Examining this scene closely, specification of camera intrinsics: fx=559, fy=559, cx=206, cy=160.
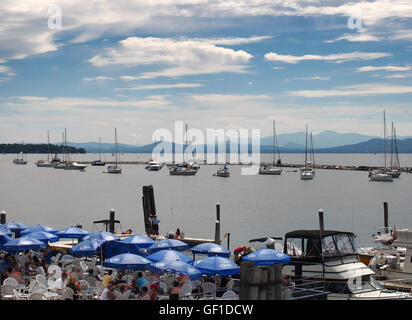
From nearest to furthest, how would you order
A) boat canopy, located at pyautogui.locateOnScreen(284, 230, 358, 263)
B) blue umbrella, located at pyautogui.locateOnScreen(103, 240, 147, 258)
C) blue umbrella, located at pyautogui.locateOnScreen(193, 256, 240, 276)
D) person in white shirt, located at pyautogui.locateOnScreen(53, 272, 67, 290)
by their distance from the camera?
1. person in white shirt, located at pyautogui.locateOnScreen(53, 272, 67, 290)
2. blue umbrella, located at pyautogui.locateOnScreen(193, 256, 240, 276)
3. boat canopy, located at pyautogui.locateOnScreen(284, 230, 358, 263)
4. blue umbrella, located at pyautogui.locateOnScreen(103, 240, 147, 258)

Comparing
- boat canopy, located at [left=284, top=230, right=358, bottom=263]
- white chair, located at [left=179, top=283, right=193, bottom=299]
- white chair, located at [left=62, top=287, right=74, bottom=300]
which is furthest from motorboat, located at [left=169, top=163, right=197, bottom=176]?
white chair, located at [left=62, top=287, right=74, bottom=300]

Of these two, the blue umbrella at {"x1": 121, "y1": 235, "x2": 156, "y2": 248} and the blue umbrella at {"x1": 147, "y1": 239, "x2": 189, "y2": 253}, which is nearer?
the blue umbrella at {"x1": 147, "y1": 239, "x2": 189, "y2": 253}

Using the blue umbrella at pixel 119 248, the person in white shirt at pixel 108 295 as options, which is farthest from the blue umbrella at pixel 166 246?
the person in white shirt at pixel 108 295

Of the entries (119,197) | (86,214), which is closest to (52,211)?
(86,214)

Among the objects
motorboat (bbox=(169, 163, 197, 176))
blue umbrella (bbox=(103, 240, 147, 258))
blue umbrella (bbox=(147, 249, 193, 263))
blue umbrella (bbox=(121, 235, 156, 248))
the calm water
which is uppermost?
blue umbrella (bbox=(147, 249, 193, 263))

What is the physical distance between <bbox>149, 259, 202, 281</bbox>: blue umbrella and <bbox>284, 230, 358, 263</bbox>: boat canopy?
17.6 ft

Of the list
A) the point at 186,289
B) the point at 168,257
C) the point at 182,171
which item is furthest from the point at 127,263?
the point at 182,171

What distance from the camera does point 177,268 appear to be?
20391 millimetres

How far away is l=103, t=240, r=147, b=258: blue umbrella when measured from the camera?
2653 centimetres

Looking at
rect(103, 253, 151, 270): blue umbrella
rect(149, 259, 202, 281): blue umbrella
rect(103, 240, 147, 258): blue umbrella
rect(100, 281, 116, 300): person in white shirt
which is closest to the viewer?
rect(100, 281, 116, 300): person in white shirt

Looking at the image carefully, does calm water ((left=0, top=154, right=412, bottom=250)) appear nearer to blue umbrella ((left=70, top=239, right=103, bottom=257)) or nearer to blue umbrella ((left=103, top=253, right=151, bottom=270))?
blue umbrella ((left=70, top=239, right=103, bottom=257))

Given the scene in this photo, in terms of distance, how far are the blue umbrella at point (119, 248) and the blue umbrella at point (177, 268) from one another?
17.2ft
